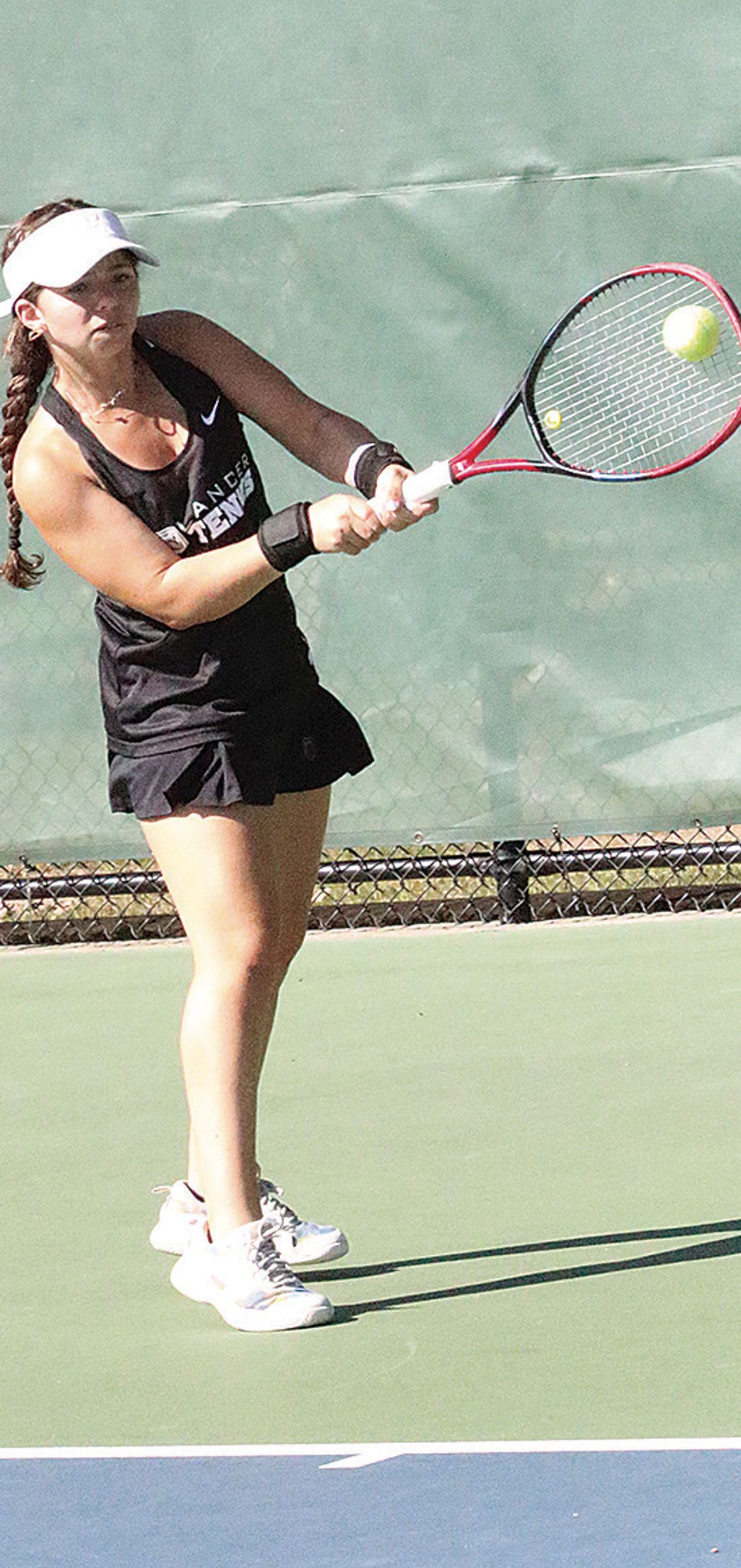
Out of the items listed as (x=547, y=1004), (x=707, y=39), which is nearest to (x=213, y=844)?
(x=547, y=1004)

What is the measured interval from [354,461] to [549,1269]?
1022mm

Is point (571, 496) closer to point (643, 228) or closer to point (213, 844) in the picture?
point (643, 228)

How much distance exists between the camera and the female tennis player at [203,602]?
2.90 m

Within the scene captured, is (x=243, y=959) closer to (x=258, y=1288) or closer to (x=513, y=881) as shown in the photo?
(x=258, y=1288)

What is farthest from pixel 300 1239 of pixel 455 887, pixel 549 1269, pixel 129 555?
pixel 455 887

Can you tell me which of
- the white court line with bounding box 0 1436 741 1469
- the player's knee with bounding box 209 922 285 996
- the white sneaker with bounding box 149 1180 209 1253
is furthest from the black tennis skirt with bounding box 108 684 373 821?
the white court line with bounding box 0 1436 741 1469

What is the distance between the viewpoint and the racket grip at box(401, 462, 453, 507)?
2783 mm

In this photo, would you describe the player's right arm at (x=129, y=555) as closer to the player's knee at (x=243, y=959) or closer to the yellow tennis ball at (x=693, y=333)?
the player's knee at (x=243, y=959)

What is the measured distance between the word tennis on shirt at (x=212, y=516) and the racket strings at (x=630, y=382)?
5.50 ft

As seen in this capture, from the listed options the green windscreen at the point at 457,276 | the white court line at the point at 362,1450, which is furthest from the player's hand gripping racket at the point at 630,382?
the white court line at the point at 362,1450

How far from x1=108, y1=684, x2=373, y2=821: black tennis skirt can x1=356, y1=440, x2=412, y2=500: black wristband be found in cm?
31

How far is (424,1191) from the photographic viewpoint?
3488mm

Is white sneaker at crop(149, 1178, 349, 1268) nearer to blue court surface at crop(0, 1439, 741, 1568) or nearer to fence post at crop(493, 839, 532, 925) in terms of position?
blue court surface at crop(0, 1439, 741, 1568)

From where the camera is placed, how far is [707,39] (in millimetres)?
5188
